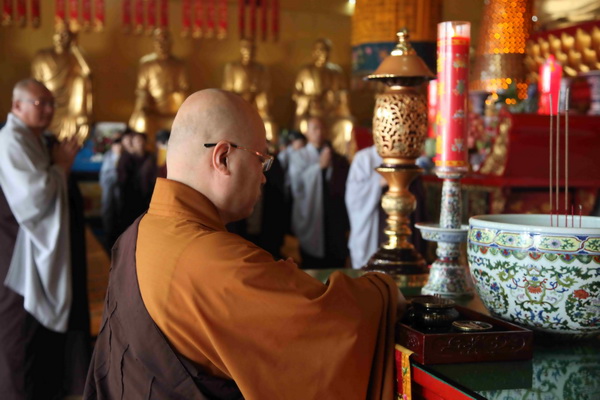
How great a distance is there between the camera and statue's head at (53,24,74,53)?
8.09 metres

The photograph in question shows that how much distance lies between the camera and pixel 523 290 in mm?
991

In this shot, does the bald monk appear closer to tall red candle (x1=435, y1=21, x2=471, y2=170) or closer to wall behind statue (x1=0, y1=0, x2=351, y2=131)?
tall red candle (x1=435, y1=21, x2=471, y2=170)

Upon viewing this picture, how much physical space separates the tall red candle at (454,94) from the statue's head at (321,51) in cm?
752

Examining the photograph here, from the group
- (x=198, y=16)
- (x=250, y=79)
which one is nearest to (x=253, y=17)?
(x=198, y=16)

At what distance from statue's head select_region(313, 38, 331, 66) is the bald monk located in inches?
312

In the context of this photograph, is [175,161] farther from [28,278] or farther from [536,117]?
[536,117]

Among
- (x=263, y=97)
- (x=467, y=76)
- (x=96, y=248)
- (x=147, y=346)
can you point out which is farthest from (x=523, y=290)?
(x=263, y=97)

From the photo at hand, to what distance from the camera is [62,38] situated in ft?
26.6

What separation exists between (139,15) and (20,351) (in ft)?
21.0

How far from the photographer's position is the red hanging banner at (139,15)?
28.2ft

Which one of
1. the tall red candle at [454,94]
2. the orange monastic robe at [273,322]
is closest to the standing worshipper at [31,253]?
the tall red candle at [454,94]

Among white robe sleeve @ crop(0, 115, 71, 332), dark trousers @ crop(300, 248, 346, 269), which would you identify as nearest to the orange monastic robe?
white robe sleeve @ crop(0, 115, 71, 332)

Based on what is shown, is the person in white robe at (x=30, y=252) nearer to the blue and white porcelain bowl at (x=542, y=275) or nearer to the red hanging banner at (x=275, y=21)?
the blue and white porcelain bowl at (x=542, y=275)

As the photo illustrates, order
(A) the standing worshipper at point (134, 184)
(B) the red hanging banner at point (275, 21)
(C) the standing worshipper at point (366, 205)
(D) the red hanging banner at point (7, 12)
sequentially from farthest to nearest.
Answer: (B) the red hanging banner at point (275, 21)
(D) the red hanging banner at point (7, 12)
(A) the standing worshipper at point (134, 184)
(C) the standing worshipper at point (366, 205)
